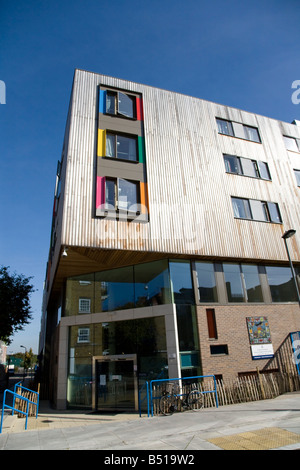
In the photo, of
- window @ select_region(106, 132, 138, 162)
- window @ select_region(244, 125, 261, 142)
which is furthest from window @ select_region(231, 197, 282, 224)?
window @ select_region(106, 132, 138, 162)

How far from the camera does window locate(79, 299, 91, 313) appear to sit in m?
16.5

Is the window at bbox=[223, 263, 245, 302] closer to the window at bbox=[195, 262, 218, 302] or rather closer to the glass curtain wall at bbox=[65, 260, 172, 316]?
the window at bbox=[195, 262, 218, 302]

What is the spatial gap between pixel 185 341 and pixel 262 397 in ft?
15.0

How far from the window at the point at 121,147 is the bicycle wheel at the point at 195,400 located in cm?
1226

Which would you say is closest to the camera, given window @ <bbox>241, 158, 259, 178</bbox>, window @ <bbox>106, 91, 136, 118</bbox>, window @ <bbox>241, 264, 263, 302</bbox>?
window @ <bbox>241, 264, 263, 302</bbox>

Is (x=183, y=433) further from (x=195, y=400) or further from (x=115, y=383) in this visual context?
(x=115, y=383)

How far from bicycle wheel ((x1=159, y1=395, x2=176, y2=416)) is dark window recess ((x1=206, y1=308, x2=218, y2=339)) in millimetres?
3769

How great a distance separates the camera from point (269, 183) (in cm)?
2006

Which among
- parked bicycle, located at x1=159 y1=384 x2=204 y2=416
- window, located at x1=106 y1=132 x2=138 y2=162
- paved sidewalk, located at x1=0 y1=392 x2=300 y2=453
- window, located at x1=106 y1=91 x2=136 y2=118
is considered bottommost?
paved sidewalk, located at x1=0 y1=392 x2=300 y2=453

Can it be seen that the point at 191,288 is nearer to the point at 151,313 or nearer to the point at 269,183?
the point at 151,313

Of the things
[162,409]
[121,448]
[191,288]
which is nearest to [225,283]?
[191,288]
